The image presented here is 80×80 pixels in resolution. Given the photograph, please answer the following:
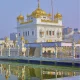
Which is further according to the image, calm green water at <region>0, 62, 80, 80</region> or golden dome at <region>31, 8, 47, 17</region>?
golden dome at <region>31, 8, 47, 17</region>

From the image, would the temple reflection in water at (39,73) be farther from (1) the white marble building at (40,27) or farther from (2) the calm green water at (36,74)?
(1) the white marble building at (40,27)

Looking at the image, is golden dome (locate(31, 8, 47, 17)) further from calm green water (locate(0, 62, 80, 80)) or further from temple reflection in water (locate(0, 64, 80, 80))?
temple reflection in water (locate(0, 64, 80, 80))

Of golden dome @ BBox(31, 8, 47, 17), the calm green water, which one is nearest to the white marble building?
golden dome @ BBox(31, 8, 47, 17)

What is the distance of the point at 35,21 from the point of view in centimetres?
1886

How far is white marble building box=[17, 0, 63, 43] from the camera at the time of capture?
19.0 metres

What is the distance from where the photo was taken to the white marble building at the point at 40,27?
62.2 ft

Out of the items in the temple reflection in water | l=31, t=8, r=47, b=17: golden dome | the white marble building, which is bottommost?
the temple reflection in water

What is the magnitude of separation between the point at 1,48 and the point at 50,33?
15.3 ft

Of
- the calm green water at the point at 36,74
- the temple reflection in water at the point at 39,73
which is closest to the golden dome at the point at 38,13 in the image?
the calm green water at the point at 36,74

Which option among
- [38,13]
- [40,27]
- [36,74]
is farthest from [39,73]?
[38,13]

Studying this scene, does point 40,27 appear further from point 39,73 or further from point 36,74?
point 36,74

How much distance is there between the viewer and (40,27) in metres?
19.1

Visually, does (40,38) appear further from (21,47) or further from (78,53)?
(78,53)

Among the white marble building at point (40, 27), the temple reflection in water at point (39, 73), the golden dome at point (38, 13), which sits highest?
the golden dome at point (38, 13)
